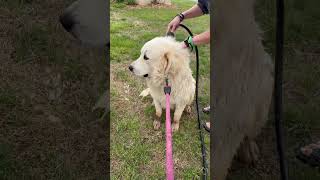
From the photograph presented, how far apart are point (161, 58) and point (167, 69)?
95 mm

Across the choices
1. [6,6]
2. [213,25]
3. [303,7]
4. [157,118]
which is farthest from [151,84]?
[6,6]

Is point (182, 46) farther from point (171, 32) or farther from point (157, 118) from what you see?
point (157, 118)

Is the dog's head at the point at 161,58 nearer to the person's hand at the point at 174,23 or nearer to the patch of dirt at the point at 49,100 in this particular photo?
the person's hand at the point at 174,23

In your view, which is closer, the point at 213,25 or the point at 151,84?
the point at 213,25

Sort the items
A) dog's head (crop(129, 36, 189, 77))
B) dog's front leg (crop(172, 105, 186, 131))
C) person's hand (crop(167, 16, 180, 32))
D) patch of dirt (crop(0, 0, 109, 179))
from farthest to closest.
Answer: dog's front leg (crop(172, 105, 186, 131)), person's hand (crop(167, 16, 180, 32)), dog's head (crop(129, 36, 189, 77)), patch of dirt (crop(0, 0, 109, 179))

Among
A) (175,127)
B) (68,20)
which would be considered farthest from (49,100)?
(175,127)

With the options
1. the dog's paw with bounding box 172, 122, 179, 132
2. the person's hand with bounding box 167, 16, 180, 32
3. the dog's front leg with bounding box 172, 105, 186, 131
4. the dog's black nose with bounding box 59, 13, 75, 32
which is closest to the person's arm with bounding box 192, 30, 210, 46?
the person's hand with bounding box 167, 16, 180, 32

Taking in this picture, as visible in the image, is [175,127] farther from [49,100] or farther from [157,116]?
[49,100]

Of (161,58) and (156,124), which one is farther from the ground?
(161,58)

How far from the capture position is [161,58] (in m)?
2.68

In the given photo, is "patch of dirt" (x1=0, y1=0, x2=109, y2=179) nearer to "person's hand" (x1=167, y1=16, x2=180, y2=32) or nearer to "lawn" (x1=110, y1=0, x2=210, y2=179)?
"lawn" (x1=110, y1=0, x2=210, y2=179)

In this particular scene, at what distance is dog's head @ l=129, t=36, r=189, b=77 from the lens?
267cm

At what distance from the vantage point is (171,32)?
296cm

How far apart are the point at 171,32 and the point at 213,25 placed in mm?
1280
